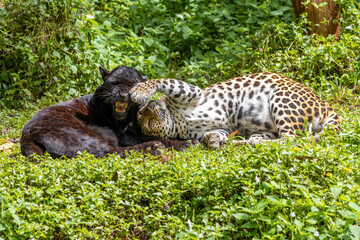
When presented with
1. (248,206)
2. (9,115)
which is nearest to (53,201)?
(248,206)

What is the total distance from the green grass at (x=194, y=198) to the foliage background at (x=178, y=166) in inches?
0.5

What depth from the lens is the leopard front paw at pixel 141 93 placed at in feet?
21.9

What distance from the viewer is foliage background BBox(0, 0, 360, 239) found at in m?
3.87

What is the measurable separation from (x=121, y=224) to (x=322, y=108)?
3840 mm

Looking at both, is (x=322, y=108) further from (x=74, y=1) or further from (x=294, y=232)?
(x=74, y=1)

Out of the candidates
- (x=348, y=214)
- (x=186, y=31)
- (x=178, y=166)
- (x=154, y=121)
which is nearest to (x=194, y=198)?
(x=178, y=166)

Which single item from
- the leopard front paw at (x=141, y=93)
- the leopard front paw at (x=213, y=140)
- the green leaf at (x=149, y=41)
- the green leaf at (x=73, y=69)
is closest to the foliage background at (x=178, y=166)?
the green leaf at (x=73, y=69)

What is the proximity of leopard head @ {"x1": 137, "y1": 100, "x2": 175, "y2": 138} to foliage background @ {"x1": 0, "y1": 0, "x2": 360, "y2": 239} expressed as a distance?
1229mm

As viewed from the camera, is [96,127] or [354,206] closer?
[354,206]

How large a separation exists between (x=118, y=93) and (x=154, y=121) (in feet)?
2.43

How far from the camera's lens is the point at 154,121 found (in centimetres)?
735

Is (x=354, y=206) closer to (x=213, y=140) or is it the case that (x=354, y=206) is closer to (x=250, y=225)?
(x=250, y=225)

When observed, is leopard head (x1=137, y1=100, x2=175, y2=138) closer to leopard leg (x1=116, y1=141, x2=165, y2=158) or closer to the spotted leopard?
the spotted leopard

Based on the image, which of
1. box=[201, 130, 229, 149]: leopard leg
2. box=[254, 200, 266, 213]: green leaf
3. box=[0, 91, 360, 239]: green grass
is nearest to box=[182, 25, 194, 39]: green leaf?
box=[201, 130, 229, 149]: leopard leg
